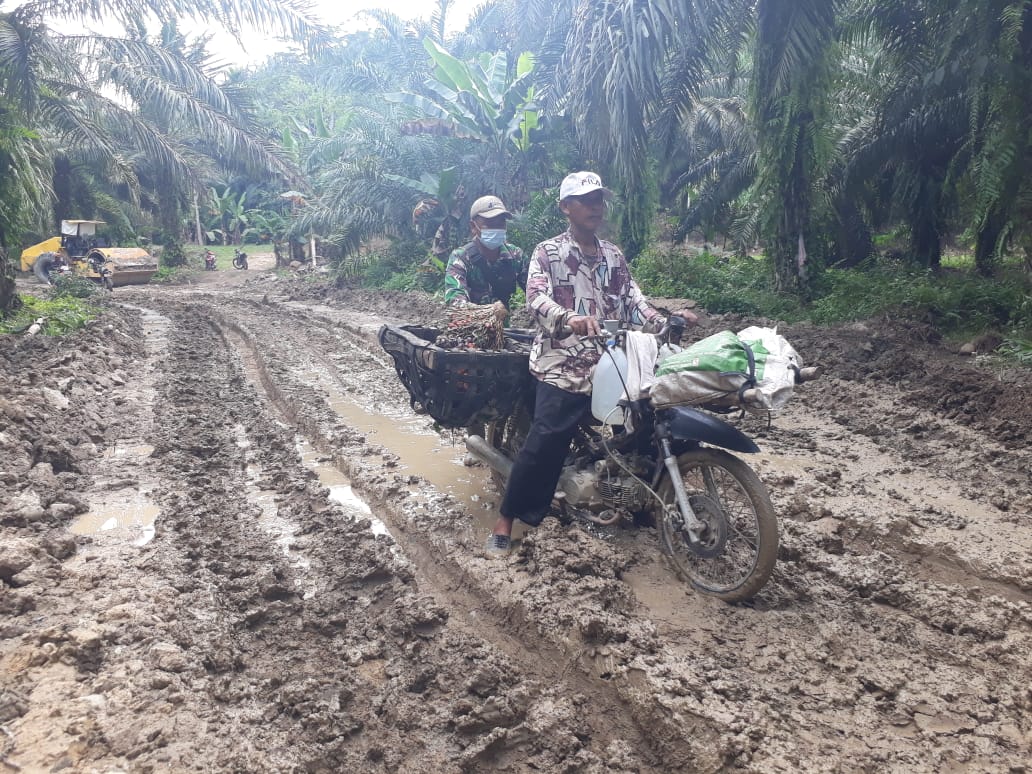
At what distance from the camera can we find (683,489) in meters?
3.57

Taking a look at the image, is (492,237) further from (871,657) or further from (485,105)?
(485,105)

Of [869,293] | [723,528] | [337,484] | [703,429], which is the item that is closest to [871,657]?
[723,528]

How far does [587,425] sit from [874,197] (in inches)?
482

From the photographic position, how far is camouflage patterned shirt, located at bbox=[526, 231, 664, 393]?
3916 millimetres

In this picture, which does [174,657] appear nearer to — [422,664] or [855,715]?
[422,664]

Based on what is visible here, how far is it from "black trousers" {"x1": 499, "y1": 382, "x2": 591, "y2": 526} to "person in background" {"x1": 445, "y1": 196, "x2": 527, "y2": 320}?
1.36m

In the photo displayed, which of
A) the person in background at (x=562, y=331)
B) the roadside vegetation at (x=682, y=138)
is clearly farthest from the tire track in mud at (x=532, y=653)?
the roadside vegetation at (x=682, y=138)

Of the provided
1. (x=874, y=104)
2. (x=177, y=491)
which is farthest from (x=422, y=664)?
(x=874, y=104)

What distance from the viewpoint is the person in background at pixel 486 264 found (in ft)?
17.1

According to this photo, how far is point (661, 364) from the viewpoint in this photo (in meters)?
3.58

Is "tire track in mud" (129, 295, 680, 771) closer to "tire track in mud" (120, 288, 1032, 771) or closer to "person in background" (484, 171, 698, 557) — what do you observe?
"tire track in mud" (120, 288, 1032, 771)

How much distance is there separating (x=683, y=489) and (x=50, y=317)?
1059 centimetres

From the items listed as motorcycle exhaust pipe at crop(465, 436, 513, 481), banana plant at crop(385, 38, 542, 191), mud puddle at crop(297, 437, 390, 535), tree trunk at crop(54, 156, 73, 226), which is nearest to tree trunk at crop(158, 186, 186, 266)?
tree trunk at crop(54, 156, 73, 226)

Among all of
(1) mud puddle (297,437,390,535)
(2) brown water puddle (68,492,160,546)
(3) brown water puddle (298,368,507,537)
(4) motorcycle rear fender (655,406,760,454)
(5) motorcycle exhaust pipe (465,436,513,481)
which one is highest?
(4) motorcycle rear fender (655,406,760,454)
